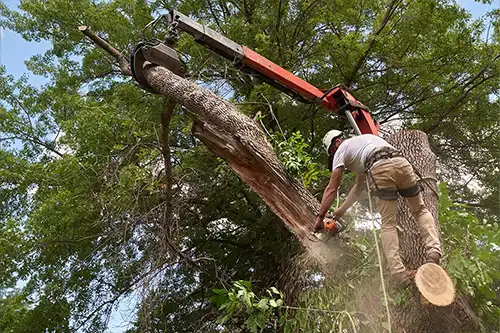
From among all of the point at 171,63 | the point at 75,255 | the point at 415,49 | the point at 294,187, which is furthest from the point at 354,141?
the point at 75,255

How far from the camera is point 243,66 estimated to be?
560 centimetres

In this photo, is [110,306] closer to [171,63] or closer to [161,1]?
[171,63]

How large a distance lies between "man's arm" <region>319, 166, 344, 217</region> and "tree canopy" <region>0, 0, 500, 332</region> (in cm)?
83

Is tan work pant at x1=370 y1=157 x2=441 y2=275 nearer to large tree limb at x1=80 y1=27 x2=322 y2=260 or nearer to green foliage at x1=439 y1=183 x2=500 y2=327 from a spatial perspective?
green foliage at x1=439 y1=183 x2=500 y2=327

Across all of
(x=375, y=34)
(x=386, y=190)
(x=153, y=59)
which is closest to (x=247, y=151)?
(x=386, y=190)

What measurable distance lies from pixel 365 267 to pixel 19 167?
6.12 m

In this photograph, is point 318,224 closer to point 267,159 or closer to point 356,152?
point 356,152

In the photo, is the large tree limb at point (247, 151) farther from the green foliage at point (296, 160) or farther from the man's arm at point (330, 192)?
the man's arm at point (330, 192)

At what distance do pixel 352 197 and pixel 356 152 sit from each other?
1.45ft

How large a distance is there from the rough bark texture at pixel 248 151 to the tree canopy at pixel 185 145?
281 millimetres

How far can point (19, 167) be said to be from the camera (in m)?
7.54

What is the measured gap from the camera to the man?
3.29 metres

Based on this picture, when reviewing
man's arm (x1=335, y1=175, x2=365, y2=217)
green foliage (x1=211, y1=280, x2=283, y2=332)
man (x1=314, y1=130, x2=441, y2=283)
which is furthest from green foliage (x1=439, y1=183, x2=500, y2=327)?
green foliage (x1=211, y1=280, x2=283, y2=332)

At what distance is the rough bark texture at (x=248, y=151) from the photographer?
407 centimetres
